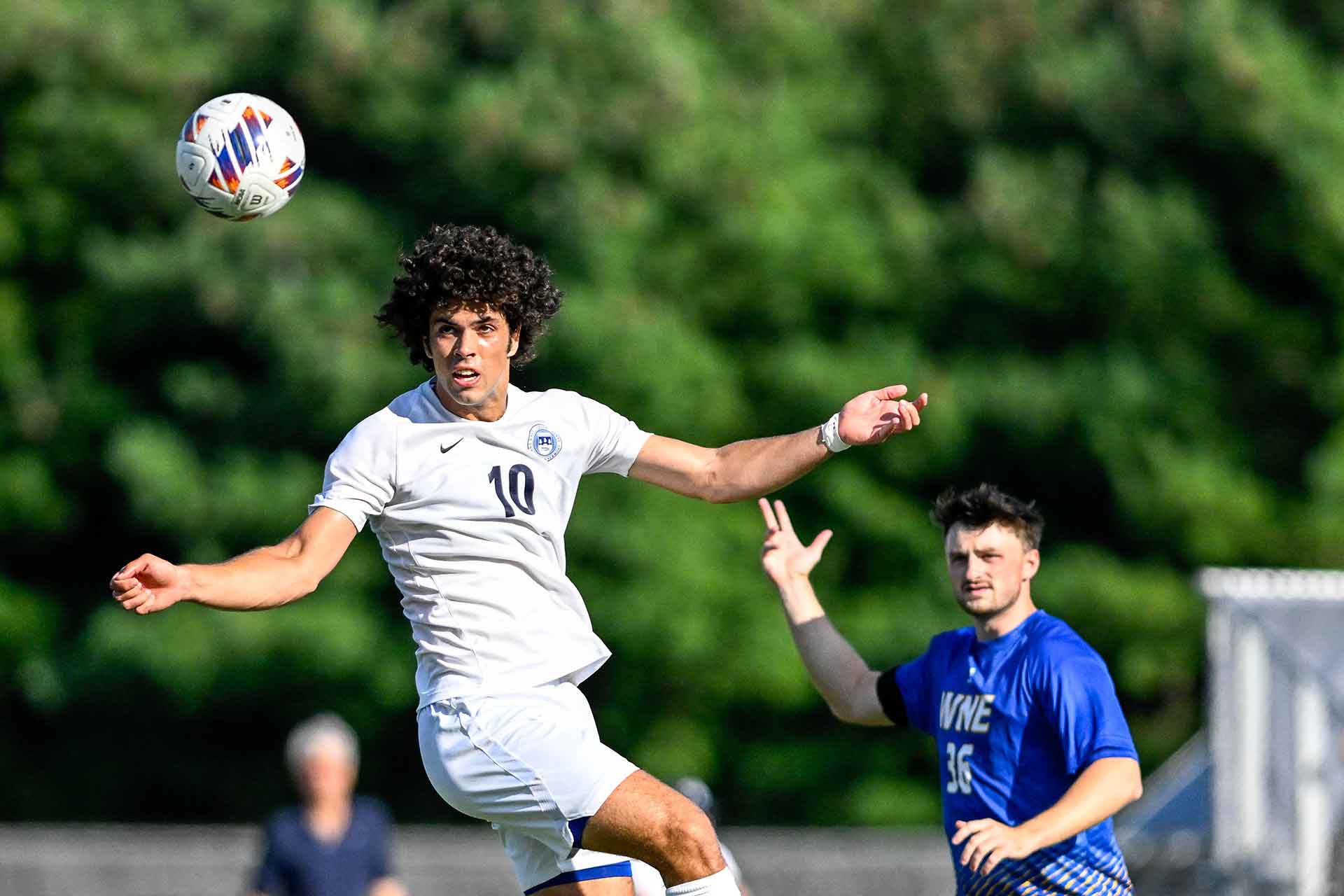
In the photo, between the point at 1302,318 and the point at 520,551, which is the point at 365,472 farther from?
the point at 1302,318

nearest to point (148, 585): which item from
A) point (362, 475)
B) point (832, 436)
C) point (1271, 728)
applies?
point (362, 475)

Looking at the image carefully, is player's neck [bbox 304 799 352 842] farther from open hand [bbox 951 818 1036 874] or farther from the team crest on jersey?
open hand [bbox 951 818 1036 874]

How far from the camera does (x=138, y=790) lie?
68.2 ft

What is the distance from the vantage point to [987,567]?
20.3ft

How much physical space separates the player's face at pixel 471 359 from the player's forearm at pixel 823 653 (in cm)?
168

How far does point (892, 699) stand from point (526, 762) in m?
1.83

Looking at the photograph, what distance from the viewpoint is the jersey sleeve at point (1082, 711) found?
228 inches

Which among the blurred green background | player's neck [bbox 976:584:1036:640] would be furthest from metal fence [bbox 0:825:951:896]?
player's neck [bbox 976:584:1036:640]

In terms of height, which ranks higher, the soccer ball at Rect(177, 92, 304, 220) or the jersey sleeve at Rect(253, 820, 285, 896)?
the soccer ball at Rect(177, 92, 304, 220)

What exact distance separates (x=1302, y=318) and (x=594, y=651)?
15753mm

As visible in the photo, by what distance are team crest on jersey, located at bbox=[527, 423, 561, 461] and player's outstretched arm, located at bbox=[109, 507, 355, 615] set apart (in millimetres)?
593

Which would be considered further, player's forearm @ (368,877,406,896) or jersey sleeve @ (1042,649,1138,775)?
player's forearm @ (368,877,406,896)

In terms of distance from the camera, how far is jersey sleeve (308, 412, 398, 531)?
531 cm

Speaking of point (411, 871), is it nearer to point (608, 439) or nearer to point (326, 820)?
point (326, 820)
